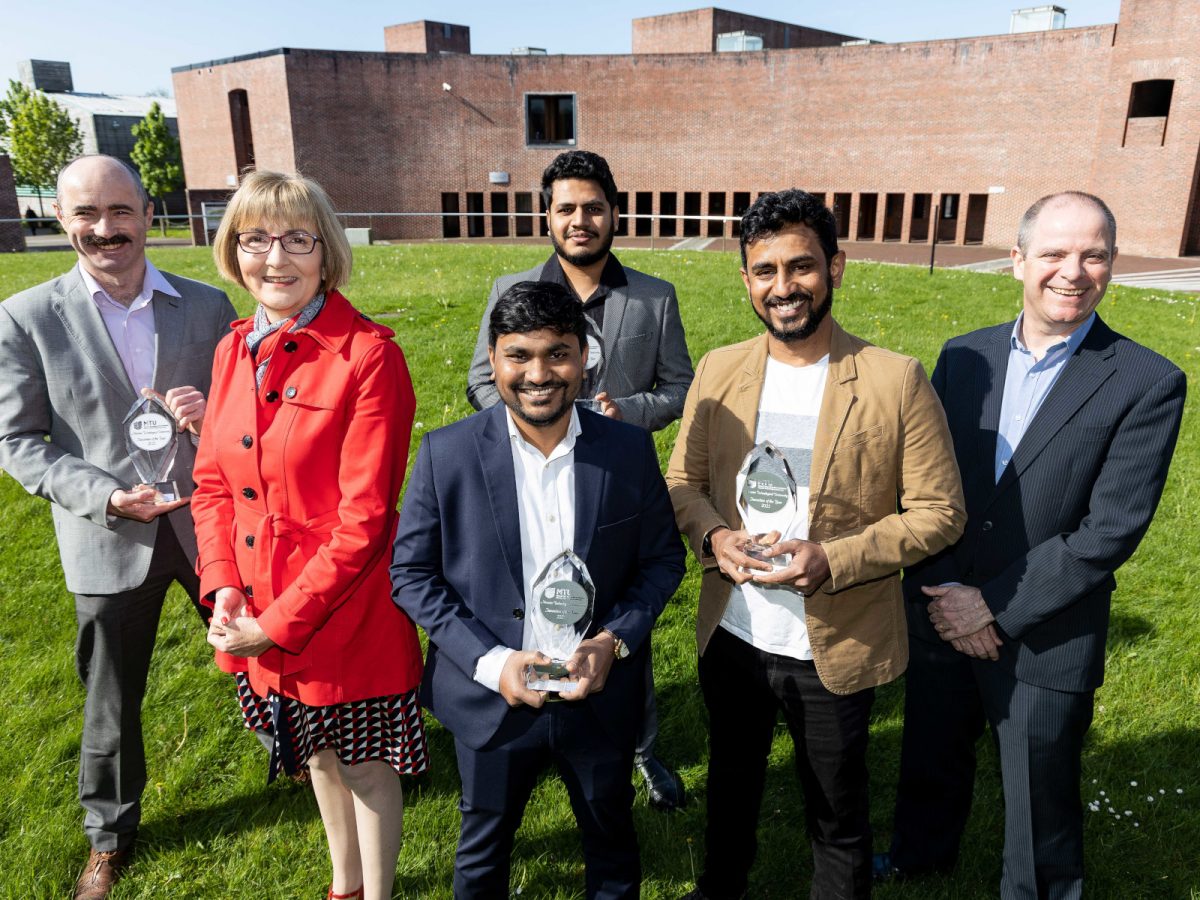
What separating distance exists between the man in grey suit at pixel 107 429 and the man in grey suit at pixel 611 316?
3.90 feet

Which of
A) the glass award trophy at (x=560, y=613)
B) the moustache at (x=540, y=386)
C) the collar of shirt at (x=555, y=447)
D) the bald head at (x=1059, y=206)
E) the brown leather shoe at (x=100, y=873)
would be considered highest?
the bald head at (x=1059, y=206)

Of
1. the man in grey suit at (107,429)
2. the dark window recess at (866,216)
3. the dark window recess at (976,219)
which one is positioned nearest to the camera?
the man in grey suit at (107,429)

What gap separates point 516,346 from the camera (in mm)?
2314

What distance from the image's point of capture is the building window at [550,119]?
37656mm

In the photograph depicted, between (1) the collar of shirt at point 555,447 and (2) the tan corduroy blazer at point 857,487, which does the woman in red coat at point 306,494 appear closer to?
(1) the collar of shirt at point 555,447

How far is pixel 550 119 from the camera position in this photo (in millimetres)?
38188

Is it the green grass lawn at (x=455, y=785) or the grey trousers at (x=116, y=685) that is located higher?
the grey trousers at (x=116, y=685)

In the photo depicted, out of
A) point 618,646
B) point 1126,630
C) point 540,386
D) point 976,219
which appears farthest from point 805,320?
point 976,219

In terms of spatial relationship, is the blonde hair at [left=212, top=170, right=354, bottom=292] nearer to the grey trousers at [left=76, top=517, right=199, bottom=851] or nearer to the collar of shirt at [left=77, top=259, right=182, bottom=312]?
the collar of shirt at [left=77, top=259, right=182, bottom=312]

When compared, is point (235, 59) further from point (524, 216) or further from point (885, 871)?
point (885, 871)

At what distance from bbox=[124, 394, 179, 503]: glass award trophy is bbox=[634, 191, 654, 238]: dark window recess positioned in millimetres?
35896

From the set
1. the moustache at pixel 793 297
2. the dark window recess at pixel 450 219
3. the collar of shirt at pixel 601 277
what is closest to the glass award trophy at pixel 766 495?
the moustache at pixel 793 297

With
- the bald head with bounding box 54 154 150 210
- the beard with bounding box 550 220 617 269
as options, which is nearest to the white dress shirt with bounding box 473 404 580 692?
the beard with bounding box 550 220 617 269

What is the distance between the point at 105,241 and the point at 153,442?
786mm
